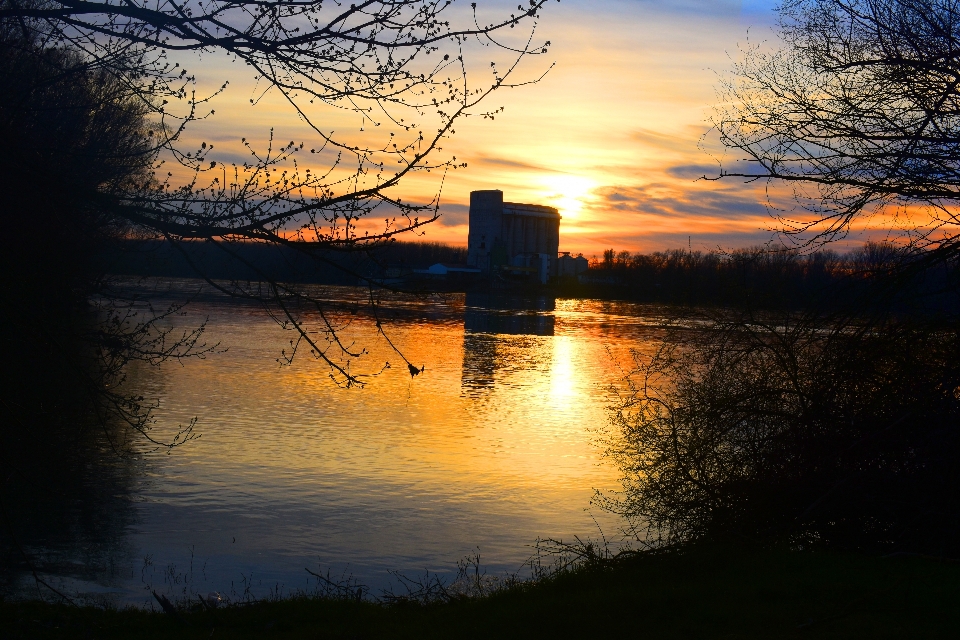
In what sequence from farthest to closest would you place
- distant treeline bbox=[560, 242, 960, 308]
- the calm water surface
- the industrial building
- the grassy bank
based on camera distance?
the industrial building < the calm water surface < distant treeline bbox=[560, 242, 960, 308] < the grassy bank

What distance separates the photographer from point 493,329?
47062 millimetres

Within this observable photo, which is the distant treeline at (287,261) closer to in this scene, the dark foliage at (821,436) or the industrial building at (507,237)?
the dark foliage at (821,436)

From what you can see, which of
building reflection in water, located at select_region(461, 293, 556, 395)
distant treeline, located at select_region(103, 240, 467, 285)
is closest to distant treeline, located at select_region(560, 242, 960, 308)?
distant treeline, located at select_region(103, 240, 467, 285)

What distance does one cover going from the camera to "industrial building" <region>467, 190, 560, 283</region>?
103m

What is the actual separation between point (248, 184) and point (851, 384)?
24.2 feet

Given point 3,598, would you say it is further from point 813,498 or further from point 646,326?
point 646,326

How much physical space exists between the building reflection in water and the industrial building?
16.8 meters

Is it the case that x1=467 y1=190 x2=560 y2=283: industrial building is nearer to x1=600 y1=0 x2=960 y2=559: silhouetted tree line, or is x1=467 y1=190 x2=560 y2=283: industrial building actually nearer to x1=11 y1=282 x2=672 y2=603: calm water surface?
x1=11 y1=282 x2=672 y2=603: calm water surface

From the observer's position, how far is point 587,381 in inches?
1101

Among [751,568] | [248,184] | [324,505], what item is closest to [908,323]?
[751,568]

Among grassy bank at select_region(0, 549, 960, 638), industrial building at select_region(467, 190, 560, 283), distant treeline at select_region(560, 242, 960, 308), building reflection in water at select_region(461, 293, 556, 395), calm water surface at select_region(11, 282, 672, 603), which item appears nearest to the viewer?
grassy bank at select_region(0, 549, 960, 638)

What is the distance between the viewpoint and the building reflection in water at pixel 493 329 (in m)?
28.9

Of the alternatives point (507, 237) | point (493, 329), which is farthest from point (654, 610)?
point (507, 237)

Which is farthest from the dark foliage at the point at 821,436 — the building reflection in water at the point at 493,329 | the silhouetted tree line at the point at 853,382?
the building reflection in water at the point at 493,329
